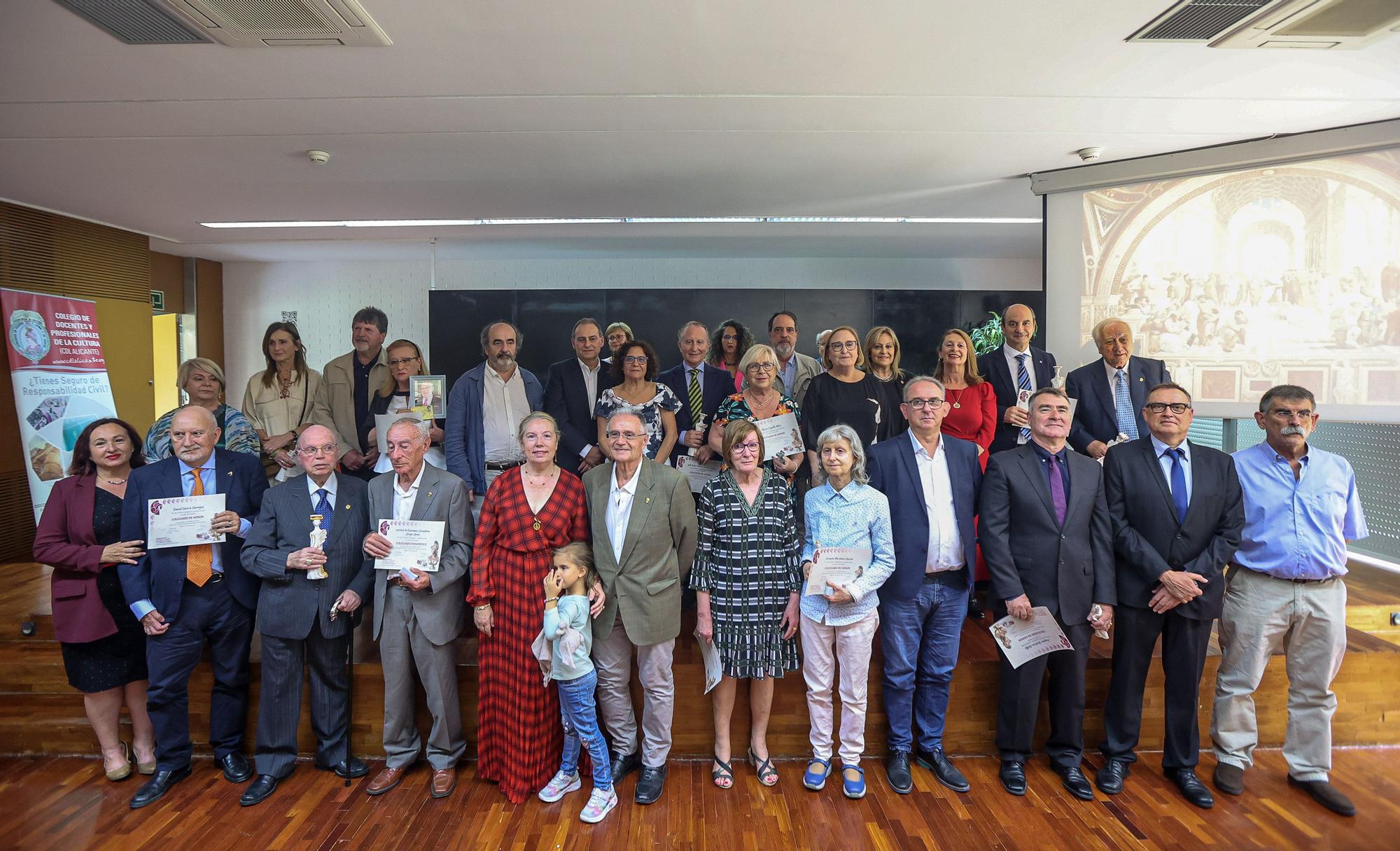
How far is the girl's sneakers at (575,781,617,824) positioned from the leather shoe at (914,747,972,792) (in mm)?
1380

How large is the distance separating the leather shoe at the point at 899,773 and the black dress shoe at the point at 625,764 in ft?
3.65

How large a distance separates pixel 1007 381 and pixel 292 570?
374 cm

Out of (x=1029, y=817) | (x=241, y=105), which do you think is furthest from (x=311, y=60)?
(x=1029, y=817)

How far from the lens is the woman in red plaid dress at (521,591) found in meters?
2.91

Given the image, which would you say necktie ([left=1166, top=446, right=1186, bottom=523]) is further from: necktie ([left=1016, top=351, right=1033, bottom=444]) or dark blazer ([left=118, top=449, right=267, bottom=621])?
dark blazer ([left=118, top=449, right=267, bottom=621])

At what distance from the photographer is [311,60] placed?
3029 millimetres

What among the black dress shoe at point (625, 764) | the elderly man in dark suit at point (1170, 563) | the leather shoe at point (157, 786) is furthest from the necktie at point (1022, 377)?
the leather shoe at point (157, 786)

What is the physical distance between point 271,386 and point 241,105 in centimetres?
149

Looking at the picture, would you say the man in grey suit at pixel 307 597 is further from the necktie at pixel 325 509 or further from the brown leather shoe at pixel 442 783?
the brown leather shoe at pixel 442 783

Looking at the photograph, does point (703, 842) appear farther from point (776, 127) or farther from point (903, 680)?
point (776, 127)

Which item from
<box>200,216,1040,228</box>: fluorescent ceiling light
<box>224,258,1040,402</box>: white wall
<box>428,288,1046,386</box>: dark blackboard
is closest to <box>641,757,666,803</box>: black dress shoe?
<box>200,216,1040,228</box>: fluorescent ceiling light

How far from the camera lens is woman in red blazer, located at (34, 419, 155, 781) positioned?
2.98 m

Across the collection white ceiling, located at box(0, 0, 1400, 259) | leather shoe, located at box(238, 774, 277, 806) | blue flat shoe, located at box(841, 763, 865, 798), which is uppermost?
white ceiling, located at box(0, 0, 1400, 259)

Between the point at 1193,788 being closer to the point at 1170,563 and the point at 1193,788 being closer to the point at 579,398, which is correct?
the point at 1170,563
